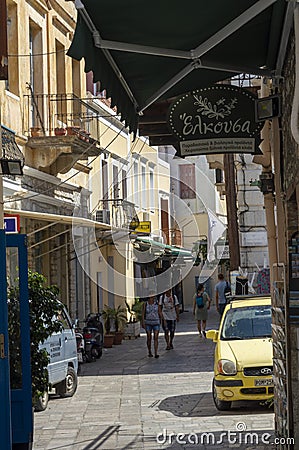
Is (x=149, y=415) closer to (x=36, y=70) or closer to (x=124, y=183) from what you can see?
(x=36, y=70)

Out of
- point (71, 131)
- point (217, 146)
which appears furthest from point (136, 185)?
point (217, 146)

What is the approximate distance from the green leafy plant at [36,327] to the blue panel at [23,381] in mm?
134

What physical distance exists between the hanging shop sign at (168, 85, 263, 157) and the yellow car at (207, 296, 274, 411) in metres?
5.54

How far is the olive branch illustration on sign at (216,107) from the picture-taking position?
27.7 ft

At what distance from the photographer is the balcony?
22.0 meters

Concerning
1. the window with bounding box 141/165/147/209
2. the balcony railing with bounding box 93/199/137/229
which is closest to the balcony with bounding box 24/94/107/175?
the balcony railing with bounding box 93/199/137/229

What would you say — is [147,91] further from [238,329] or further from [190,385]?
[190,385]

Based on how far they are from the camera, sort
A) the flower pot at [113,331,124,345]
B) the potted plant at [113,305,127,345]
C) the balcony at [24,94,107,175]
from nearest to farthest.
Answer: the balcony at [24,94,107,175], the flower pot at [113,331,124,345], the potted plant at [113,305,127,345]

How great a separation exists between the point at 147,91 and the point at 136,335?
71.1ft

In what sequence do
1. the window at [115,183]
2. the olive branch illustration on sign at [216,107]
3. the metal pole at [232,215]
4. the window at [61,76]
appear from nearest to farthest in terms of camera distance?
the olive branch illustration on sign at [216,107]
the metal pole at [232,215]
the window at [61,76]
the window at [115,183]

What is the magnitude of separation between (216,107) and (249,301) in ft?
24.6

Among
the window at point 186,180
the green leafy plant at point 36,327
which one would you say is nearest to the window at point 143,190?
the window at point 186,180

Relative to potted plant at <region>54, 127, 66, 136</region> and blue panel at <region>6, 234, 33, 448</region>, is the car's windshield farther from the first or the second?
potted plant at <region>54, 127, 66, 136</region>

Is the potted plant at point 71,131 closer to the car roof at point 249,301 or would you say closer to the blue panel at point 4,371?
the car roof at point 249,301
